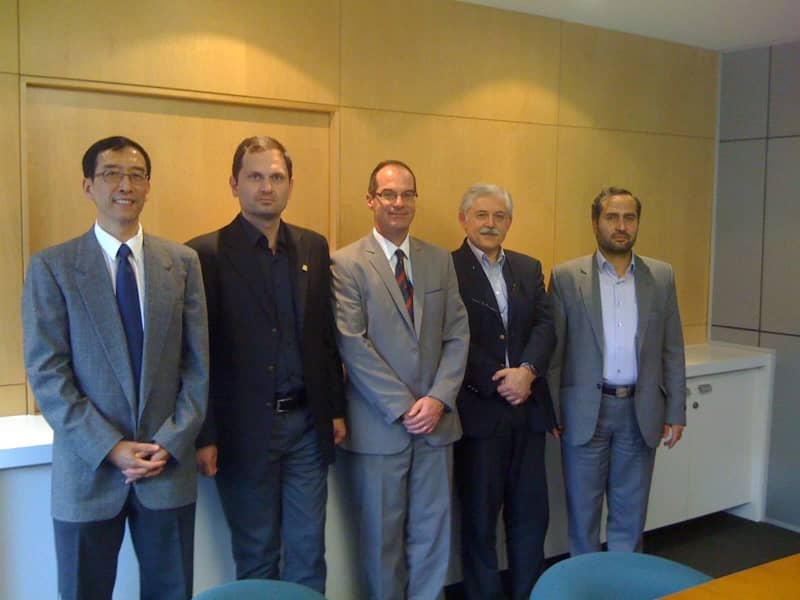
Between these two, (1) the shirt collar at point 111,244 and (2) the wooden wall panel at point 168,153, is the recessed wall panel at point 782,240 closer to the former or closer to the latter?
(2) the wooden wall panel at point 168,153

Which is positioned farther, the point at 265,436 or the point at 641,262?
the point at 641,262

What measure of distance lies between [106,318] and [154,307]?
0.14 metres

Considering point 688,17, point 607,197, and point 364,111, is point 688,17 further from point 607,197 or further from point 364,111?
point 364,111

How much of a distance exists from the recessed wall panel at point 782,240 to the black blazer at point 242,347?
3190 mm

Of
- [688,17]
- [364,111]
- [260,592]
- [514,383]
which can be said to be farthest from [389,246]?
[688,17]

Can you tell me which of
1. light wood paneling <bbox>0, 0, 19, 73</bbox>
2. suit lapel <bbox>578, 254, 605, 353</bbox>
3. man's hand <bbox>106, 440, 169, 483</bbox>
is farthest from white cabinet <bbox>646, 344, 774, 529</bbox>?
light wood paneling <bbox>0, 0, 19, 73</bbox>

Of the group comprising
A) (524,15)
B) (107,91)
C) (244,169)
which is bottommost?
(244,169)

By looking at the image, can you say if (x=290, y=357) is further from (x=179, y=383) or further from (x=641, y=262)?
(x=641, y=262)

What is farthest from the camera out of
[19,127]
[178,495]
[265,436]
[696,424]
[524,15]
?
[696,424]

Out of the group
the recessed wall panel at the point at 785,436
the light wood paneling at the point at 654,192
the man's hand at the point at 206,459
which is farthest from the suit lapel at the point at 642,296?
the man's hand at the point at 206,459

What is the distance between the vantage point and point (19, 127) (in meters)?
2.91

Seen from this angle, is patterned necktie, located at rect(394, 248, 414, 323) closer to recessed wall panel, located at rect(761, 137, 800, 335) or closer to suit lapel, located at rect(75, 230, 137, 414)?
suit lapel, located at rect(75, 230, 137, 414)

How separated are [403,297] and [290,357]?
0.53m

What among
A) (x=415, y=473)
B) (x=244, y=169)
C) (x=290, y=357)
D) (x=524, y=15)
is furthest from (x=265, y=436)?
(x=524, y=15)
